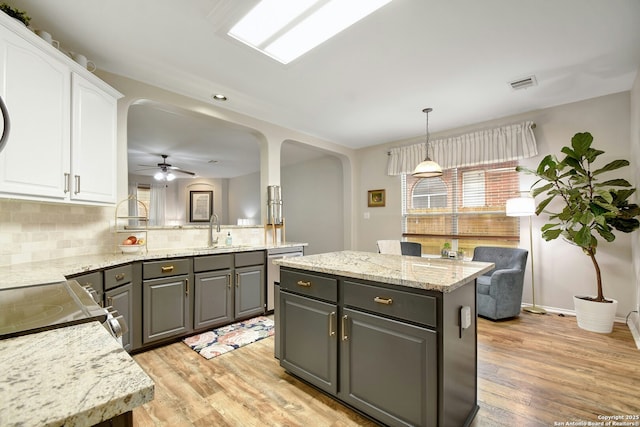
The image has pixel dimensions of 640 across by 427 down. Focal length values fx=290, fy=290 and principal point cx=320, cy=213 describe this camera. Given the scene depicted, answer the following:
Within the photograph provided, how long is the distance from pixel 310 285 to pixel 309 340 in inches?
14.7

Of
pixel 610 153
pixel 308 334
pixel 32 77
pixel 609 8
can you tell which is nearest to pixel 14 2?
pixel 32 77

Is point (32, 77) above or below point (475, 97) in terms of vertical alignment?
below

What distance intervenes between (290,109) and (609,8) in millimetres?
2912

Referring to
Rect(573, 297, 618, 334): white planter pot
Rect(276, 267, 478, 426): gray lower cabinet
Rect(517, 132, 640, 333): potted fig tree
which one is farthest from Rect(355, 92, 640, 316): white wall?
Rect(276, 267, 478, 426): gray lower cabinet

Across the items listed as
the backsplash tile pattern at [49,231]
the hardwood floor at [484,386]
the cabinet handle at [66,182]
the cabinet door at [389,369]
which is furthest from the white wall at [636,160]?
the backsplash tile pattern at [49,231]

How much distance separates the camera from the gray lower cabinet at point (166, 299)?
2.56m

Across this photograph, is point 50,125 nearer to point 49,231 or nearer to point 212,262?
point 49,231

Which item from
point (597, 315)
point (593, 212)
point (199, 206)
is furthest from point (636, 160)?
point (199, 206)

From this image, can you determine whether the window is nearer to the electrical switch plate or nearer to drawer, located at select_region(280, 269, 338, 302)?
the electrical switch plate

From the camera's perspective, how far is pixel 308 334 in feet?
6.43

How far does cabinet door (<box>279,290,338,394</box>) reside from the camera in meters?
1.82

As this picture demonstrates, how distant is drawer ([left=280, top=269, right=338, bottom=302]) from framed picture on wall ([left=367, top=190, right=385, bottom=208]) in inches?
138

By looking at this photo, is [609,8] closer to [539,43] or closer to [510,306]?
[539,43]

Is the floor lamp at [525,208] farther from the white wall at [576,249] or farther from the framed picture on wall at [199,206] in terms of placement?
the framed picture on wall at [199,206]
